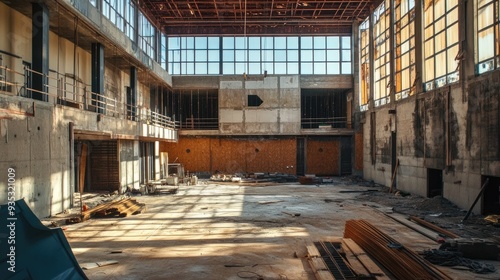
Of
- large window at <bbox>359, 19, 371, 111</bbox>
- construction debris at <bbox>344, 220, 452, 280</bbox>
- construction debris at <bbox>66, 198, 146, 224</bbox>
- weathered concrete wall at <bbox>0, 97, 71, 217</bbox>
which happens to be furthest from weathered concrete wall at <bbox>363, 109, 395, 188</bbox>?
weathered concrete wall at <bbox>0, 97, 71, 217</bbox>

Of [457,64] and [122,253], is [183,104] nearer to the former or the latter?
[457,64]

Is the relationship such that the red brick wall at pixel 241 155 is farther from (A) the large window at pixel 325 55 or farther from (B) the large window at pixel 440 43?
(B) the large window at pixel 440 43

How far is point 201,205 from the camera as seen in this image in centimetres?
1841

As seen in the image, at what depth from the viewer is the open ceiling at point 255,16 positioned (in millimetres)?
31172

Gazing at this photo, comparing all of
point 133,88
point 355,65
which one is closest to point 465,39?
point 133,88

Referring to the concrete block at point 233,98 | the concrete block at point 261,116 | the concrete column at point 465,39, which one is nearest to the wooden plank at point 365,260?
the concrete column at point 465,39

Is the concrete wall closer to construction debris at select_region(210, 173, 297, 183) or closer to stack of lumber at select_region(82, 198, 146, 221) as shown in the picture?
stack of lumber at select_region(82, 198, 146, 221)

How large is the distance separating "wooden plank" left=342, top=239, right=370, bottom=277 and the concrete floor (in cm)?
94

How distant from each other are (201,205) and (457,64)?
1249 cm

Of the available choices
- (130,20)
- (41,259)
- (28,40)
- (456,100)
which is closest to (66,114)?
(28,40)

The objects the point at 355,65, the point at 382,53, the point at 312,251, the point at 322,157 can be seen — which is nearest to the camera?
the point at 312,251

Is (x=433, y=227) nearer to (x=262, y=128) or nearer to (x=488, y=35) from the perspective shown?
(x=488, y=35)

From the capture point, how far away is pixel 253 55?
119 feet

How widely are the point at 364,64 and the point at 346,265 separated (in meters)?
26.7
